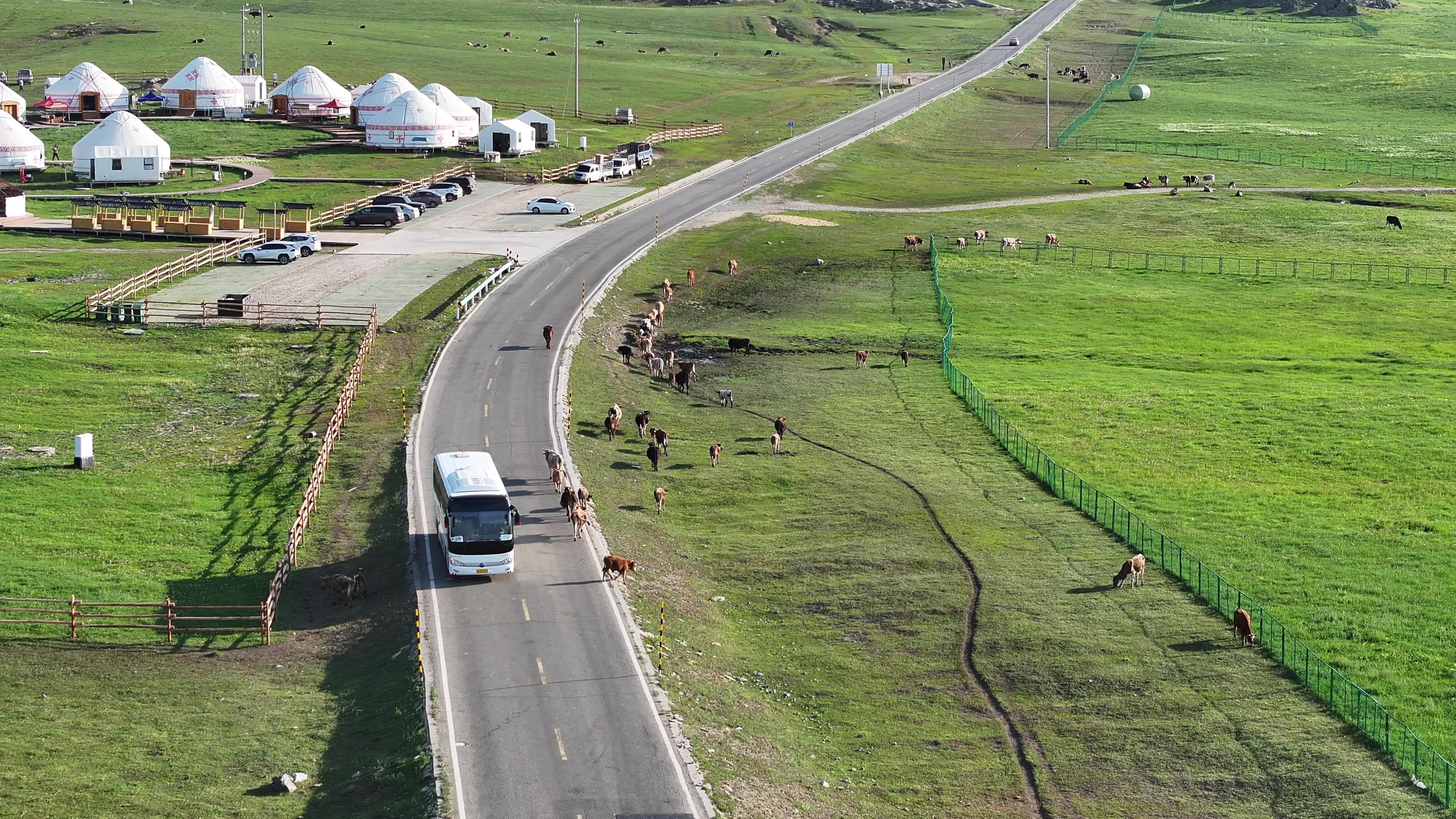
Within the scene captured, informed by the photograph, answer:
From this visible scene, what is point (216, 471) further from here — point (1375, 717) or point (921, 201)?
point (921, 201)

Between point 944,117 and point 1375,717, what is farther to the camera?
point 944,117

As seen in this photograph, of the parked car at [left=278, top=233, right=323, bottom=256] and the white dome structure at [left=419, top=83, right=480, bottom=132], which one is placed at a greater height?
the white dome structure at [left=419, top=83, right=480, bottom=132]

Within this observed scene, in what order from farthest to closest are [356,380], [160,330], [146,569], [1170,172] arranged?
1. [1170,172]
2. [160,330]
3. [356,380]
4. [146,569]

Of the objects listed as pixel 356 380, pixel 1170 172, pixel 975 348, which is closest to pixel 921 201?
pixel 1170 172

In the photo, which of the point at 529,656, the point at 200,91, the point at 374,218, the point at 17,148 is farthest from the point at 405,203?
the point at 529,656

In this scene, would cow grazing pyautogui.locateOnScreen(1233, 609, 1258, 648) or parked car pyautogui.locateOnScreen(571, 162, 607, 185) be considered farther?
parked car pyautogui.locateOnScreen(571, 162, 607, 185)

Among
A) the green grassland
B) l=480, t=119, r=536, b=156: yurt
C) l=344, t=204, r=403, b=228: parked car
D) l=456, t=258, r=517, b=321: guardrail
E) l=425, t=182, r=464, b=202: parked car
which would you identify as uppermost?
l=480, t=119, r=536, b=156: yurt

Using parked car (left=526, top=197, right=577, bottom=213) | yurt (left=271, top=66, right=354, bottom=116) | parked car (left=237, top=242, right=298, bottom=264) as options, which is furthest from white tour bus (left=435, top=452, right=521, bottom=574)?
yurt (left=271, top=66, right=354, bottom=116)

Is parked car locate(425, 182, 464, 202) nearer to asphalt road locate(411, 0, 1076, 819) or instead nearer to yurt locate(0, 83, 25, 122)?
asphalt road locate(411, 0, 1076, 819)
